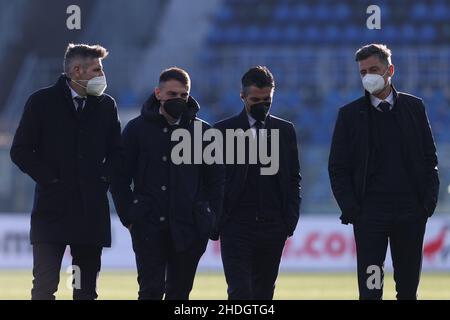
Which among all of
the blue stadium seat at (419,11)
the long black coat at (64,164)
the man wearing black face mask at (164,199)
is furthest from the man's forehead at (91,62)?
the blue stadium seat at (419,11)

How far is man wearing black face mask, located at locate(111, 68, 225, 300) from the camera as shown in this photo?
6867 mm

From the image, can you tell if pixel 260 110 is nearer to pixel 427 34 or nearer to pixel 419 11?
pixel 427 34

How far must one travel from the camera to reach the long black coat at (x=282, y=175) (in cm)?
729

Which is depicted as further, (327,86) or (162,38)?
(162,38)

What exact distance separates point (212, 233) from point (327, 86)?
15370 mm

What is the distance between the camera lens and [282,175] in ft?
24.0

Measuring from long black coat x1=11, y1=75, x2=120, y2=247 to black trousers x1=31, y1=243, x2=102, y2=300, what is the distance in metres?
0.06

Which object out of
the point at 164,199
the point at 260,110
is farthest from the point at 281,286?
the point at 164,199

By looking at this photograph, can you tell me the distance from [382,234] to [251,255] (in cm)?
84

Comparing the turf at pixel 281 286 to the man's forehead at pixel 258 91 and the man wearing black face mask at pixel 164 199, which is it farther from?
the man's forehead at pixel 258 91

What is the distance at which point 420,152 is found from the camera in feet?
23.3

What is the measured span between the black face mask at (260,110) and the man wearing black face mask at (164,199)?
42cm
